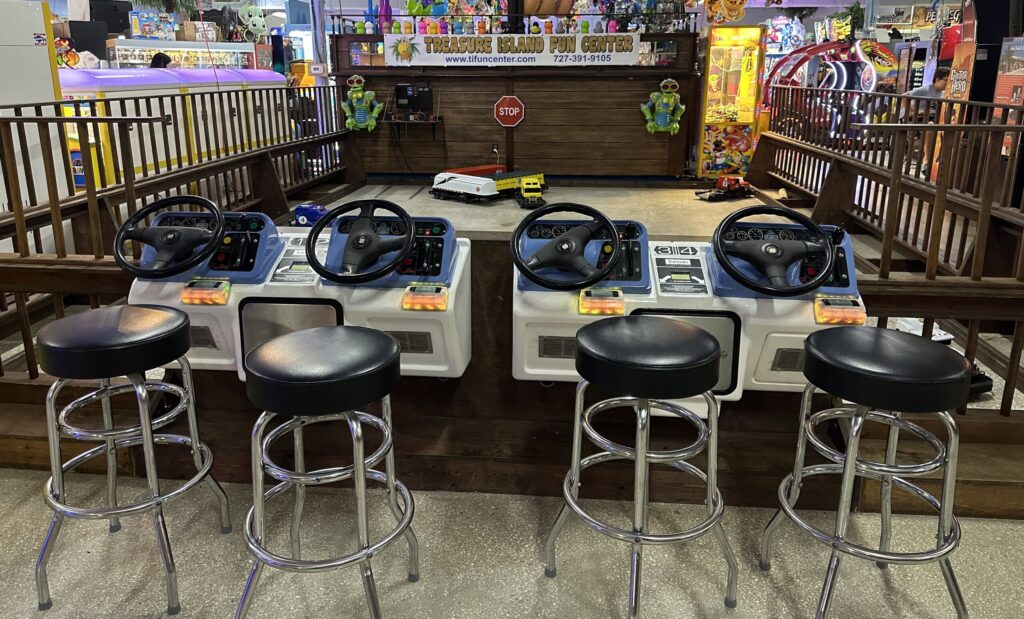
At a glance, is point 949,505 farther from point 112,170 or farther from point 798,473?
point 112,170

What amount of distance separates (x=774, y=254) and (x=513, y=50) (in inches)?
331

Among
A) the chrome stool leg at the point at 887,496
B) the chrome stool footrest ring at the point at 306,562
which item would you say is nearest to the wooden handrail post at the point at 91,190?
the chrome stool footrest ring at the point at 306,562

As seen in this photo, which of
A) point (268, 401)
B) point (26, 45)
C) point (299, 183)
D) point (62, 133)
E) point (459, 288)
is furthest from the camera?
point (299, 183)

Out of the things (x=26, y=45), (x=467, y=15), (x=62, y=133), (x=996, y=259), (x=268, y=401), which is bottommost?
(x=996, y=259)

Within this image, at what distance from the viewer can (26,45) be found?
511cm

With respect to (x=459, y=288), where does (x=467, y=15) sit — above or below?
above

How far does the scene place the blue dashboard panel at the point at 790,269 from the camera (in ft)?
7.76

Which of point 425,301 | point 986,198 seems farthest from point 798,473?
point 986,198

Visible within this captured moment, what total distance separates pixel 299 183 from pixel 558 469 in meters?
6.74

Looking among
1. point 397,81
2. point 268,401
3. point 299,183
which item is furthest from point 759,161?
point 268,401

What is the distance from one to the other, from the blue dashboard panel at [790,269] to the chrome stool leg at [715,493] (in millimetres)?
511

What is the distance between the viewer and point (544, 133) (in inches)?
409

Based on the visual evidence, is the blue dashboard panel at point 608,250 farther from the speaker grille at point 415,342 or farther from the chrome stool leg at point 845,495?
the chrome stool leg at point 845,495

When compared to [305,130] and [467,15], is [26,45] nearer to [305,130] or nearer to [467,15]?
[305,130]
